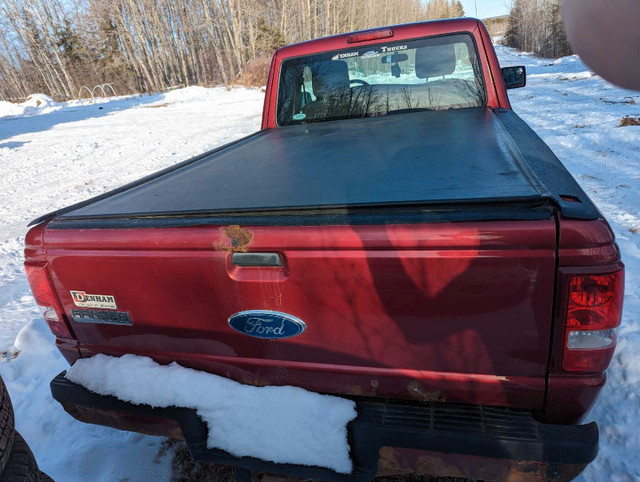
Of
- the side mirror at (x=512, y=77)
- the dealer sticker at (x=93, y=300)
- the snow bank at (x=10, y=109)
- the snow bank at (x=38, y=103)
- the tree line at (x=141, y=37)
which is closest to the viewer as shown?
the dealer sticker at (x=93, y=300)

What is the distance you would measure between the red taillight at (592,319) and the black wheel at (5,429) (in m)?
1.97

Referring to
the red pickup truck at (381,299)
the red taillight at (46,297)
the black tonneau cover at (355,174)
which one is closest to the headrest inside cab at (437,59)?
the black tonneau cover at (355,174)

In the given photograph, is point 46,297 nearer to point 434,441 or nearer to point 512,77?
point 434,441

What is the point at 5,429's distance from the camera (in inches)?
60.2

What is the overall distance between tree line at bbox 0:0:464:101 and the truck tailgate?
128 feet

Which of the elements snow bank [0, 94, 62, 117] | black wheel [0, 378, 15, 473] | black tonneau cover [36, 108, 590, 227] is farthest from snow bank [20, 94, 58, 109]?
black wheel [0, 378, 15, 473]

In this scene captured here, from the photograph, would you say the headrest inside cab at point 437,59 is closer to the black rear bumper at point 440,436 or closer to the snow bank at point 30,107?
the black rear bumper at point 440,436

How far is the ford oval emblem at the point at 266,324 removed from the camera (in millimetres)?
1504

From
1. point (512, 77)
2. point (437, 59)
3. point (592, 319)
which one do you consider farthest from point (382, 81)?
point (592, 319)

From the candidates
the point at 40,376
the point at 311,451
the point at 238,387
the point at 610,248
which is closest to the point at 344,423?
the point at 311,451

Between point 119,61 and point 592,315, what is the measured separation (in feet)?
162

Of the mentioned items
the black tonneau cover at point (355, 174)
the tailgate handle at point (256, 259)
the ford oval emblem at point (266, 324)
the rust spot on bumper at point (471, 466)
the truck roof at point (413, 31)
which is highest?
the truck roof at point (413, 31)

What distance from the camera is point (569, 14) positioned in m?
0.88

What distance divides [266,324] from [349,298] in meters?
0.36
